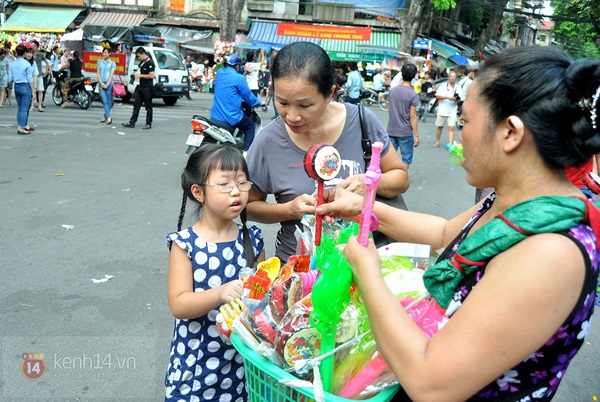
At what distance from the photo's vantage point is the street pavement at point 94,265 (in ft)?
10.5

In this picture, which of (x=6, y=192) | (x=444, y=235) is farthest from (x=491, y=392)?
(x=6, y=192)

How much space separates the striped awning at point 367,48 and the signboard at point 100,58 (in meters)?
14.1

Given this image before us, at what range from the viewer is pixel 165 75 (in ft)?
58.3

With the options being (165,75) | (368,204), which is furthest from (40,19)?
(368,204)

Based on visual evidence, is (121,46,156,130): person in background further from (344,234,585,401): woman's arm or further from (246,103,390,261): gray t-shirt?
(344,234,585,401): woman's arm

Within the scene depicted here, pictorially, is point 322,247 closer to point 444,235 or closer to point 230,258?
point 444,235

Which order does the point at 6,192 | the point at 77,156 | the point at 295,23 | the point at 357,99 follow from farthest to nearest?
1. the point at 295,23
2. the point at 357,99
3. the point at 77,156
4. the point at 6,192

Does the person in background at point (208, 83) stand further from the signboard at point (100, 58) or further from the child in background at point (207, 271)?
the child in background at point (207, 271)

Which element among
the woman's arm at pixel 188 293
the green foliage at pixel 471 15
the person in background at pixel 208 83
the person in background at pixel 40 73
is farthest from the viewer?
the green foliage at pixel 471 15

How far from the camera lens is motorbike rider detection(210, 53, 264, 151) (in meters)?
7.72

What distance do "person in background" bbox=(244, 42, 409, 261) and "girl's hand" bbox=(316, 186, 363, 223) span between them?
197 millimetres

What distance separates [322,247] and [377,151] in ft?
1.30

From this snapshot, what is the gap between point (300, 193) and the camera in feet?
7.59

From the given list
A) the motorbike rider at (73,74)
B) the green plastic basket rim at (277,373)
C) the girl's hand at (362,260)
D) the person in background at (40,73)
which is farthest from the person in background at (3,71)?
the girl's hand at (362,260)
